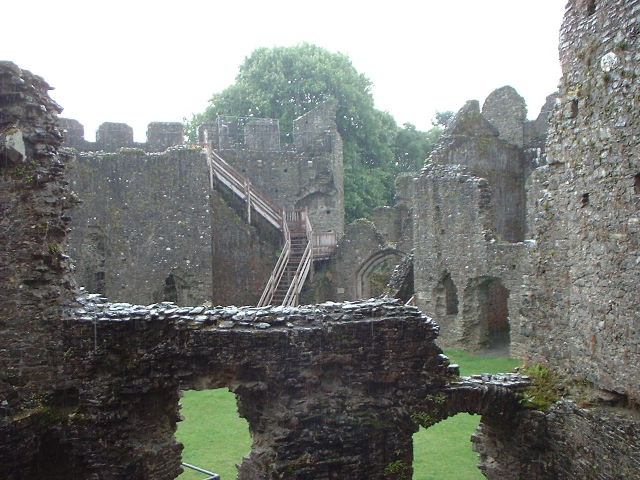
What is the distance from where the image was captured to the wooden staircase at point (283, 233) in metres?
21.1

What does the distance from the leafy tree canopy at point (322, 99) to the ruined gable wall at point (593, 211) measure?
2439cm

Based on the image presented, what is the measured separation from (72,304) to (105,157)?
12937 mm

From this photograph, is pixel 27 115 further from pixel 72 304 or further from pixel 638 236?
pixel 638 236

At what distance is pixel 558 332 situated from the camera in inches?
319

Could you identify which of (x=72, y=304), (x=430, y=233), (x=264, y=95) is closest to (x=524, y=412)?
(x=72, y=304)

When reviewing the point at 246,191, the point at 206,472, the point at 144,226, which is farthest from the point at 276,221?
the point at 206,472

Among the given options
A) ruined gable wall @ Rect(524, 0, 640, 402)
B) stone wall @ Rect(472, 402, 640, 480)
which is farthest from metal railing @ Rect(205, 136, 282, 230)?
ruined gable wall @ Rect(524, 0, 640, 402)

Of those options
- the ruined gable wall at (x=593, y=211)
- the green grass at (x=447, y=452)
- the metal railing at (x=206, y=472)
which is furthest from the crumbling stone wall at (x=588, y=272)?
the metal railing at (x=206, y=472)

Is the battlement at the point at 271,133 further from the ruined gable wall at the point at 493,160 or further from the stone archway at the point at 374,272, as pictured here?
the ruined gable wall at the point at 493,160

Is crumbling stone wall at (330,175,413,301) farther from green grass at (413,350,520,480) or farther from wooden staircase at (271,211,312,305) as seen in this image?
green grass at (413,350,520,480)

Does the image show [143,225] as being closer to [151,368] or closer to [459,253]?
[459,253]

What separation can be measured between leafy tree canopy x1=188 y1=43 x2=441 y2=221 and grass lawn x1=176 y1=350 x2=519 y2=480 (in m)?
21.0

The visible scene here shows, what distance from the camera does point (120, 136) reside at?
22859mm

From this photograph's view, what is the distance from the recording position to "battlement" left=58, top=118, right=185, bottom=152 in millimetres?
22516
